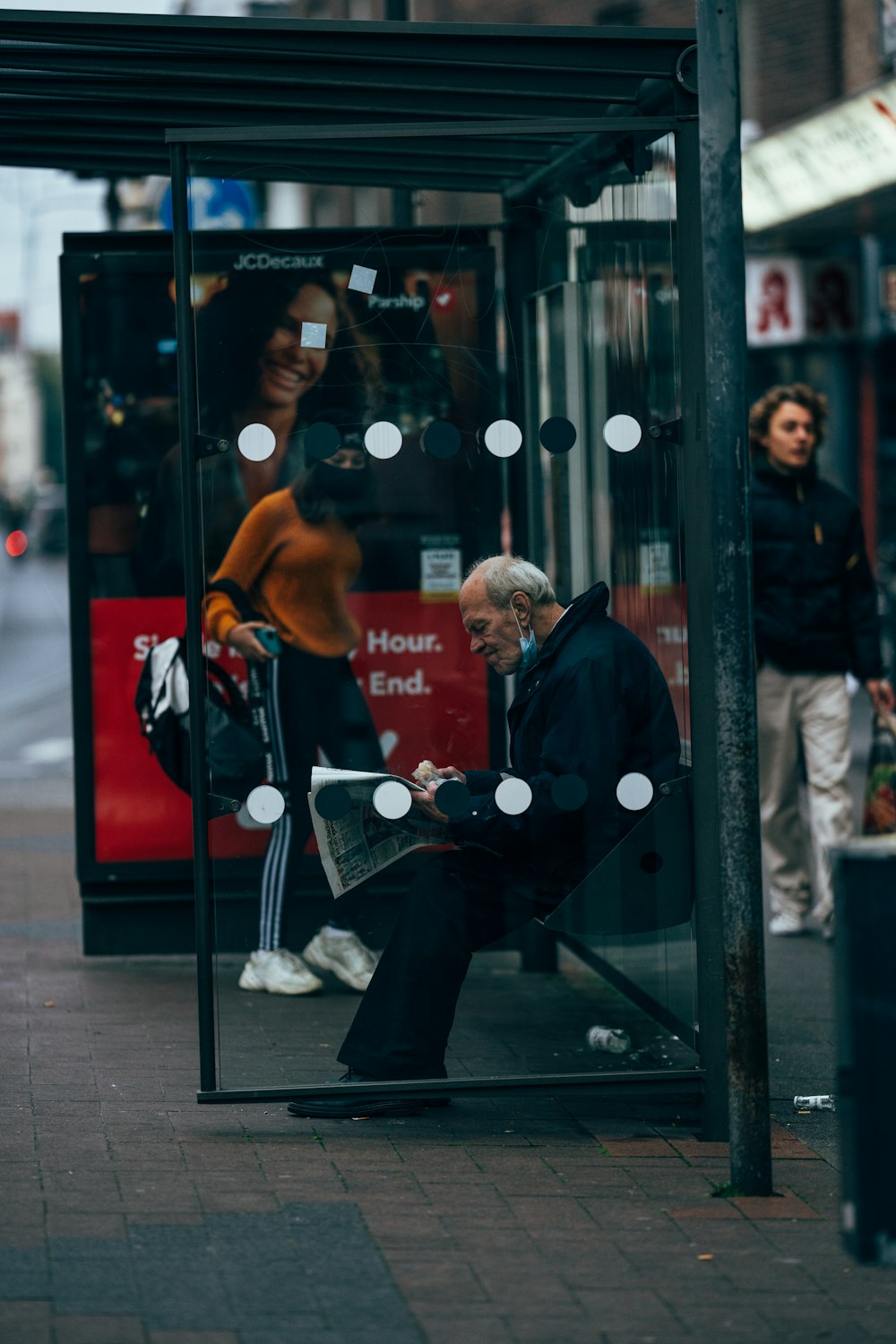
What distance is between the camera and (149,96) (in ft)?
17.7

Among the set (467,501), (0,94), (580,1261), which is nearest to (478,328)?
(467,501)

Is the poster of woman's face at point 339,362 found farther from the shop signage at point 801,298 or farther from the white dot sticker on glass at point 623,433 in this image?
the shop signage at point 801,298

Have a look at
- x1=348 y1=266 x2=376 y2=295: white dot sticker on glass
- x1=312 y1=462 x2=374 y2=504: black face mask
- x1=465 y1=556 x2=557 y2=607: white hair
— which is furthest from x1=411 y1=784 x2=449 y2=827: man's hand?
x1=348 y1=266 x2=376 y2=295: white dot sticker on glass

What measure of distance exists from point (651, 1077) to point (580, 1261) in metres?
0.99

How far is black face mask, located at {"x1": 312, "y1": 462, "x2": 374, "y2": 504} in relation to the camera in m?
5.87

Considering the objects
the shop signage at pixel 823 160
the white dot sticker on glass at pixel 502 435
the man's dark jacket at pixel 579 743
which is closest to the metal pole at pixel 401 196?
the white dot sticker on glass at pixel 502 435

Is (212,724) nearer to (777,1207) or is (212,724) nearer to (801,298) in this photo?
(777,1207)

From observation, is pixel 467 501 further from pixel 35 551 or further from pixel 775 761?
pixel 35 551

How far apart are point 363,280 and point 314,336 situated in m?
0.22

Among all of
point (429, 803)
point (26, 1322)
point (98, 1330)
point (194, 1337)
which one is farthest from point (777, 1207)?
point (26, 1322)

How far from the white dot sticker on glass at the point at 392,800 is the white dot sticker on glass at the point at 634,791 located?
1.85ft

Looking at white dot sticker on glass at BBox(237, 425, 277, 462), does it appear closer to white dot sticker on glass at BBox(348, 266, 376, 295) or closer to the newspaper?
white dot sticker on glass at BBox(348, 266, 376, 295)

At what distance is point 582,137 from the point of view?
552 cm

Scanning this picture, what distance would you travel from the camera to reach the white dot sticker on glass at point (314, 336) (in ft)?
17.9
